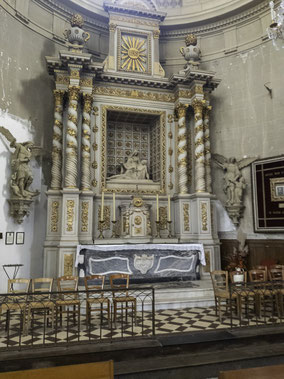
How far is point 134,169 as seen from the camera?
32.9 feet

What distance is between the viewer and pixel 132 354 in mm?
3555

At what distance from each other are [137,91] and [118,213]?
148 inches

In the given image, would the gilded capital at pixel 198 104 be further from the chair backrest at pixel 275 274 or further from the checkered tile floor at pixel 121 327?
the checkered tile floor at pixel 121 327

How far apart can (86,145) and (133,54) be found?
11.3 feet

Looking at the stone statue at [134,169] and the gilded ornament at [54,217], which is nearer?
the gilded ornament at [54,217]

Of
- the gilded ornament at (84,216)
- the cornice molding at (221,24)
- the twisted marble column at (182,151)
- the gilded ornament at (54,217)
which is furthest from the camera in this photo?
the cornice molding at (221,24)

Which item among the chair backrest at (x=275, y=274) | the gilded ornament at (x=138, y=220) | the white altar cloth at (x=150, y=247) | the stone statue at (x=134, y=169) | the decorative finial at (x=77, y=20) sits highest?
the decorative finial at (x=77, y=20)

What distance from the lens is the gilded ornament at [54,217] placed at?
8.60 m

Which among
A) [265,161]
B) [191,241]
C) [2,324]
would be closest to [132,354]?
[2,324]

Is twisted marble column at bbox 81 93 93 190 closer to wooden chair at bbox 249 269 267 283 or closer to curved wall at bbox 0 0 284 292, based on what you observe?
curved wall at bbox 0 0 284 292

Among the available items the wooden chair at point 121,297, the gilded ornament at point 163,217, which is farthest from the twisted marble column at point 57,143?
the wooden chair at point 121,297

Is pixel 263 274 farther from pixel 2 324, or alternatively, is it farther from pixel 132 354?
pixel 2 324

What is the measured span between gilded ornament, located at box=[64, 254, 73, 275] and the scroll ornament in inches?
60.4

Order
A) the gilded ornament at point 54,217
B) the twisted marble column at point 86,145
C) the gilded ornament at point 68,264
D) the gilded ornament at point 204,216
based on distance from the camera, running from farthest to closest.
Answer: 1. the gilded ornament at point 204,216
2. the twisted marble column at point 86,145
3. the gilded ornament at point 54,217
4. the gilded ornament at point 68,264
